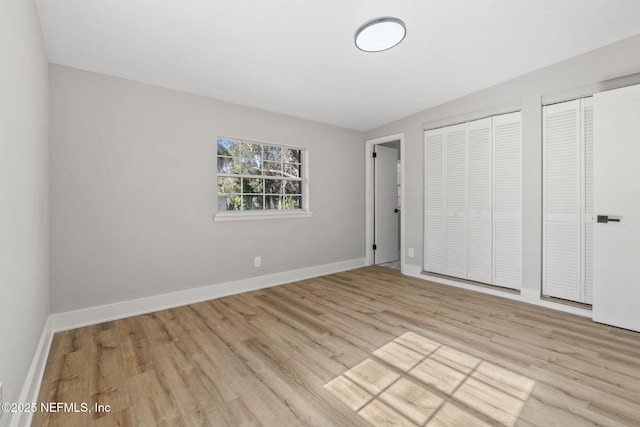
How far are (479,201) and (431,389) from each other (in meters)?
2.71

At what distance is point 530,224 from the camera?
10.6 feet

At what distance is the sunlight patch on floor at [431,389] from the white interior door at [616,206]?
159 cm

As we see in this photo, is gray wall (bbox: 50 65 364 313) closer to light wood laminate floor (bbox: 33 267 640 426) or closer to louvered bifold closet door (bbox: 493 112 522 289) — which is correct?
light wood laminate floor (bbox: 33 267 640 426)

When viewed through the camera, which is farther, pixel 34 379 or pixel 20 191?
pixel 34 379

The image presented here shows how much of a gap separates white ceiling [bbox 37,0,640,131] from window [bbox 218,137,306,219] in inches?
26.5

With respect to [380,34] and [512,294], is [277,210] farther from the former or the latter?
[512,294]

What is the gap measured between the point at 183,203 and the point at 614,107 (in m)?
4.36

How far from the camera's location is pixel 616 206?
259 cm

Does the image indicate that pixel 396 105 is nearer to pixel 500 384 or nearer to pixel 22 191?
pixel 500 384

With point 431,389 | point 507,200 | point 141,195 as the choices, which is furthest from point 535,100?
point 141,195

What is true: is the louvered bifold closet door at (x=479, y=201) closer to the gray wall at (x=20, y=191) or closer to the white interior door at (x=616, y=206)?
the white interior door at (x=616, y=206)

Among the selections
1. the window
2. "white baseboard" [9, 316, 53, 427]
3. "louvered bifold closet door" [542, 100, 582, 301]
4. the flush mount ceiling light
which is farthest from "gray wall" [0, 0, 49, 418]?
"louvered bifold closet door" [542, 100, 582, 301]

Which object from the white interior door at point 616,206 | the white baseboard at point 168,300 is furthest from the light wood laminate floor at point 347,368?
the white interior door at point 616,206

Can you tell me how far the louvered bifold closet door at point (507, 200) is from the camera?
3.37 meters
